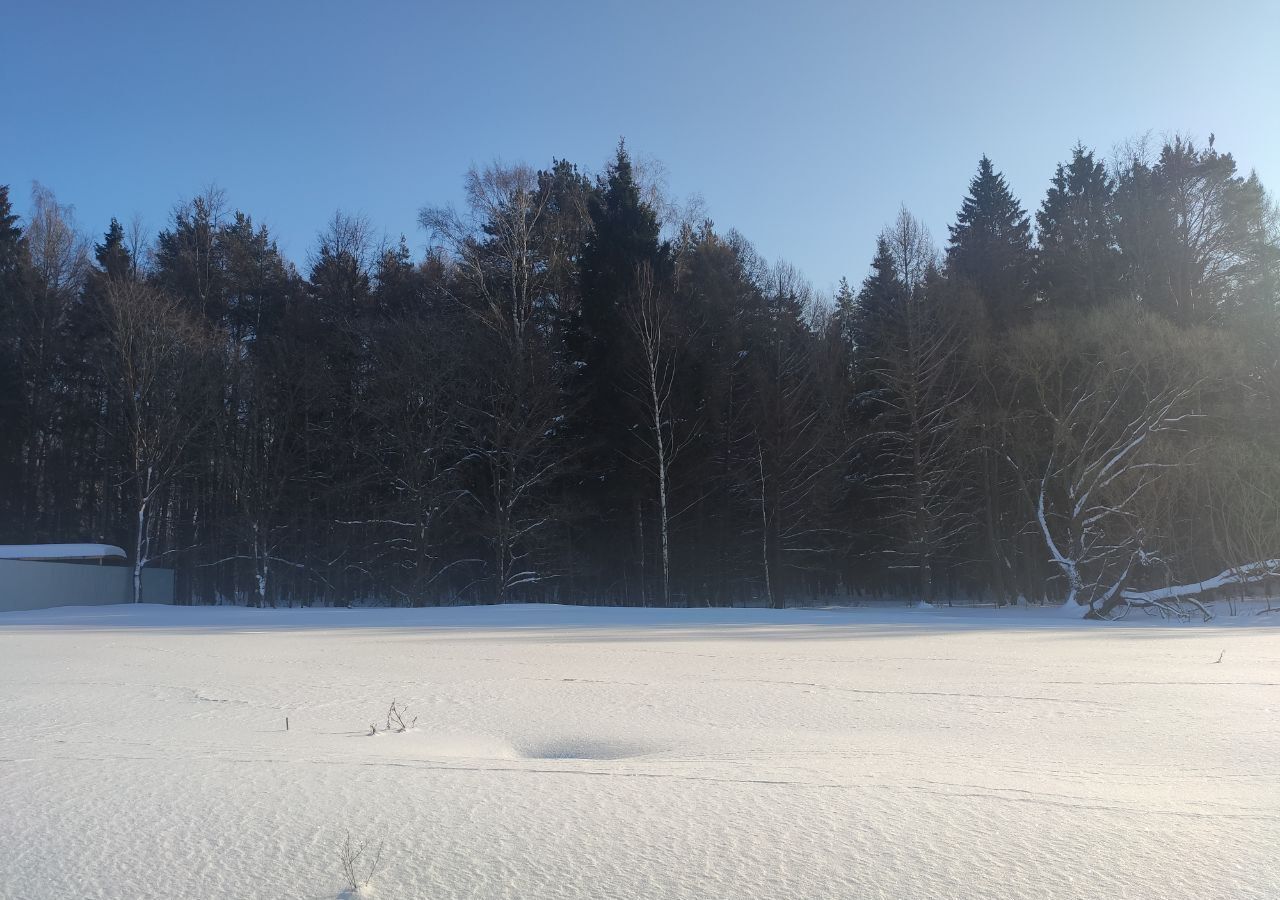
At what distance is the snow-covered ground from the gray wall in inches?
807

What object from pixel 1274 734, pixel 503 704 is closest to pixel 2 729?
pixel 503 704

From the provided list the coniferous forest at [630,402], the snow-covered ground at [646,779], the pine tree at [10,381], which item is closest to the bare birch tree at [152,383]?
the coniferous forest at [630,402]

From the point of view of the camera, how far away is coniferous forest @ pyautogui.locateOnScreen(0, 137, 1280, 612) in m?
25.6

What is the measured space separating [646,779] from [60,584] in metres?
28.8

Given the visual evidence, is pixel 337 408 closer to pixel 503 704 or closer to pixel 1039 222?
pixel 503 704

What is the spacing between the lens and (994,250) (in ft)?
111

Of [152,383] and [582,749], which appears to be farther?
[152,383]

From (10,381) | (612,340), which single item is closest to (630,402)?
(612,340)

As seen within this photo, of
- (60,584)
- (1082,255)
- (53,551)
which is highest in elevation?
(1082,255)

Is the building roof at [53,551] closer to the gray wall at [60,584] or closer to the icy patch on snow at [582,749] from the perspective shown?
the gray wall at [60,584]

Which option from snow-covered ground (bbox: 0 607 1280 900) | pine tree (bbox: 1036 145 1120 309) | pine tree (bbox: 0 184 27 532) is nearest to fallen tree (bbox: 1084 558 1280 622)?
pine tree (bbox: 1036 145 1120 309)

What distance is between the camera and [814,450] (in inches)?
1176

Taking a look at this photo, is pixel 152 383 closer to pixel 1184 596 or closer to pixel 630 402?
pixel 630 402

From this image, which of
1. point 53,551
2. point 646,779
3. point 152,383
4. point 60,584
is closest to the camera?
point 646,779
